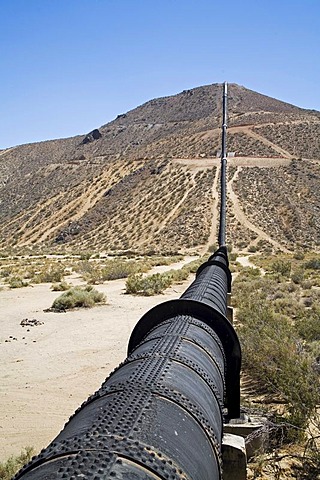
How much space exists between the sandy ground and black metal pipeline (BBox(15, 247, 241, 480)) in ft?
14.5

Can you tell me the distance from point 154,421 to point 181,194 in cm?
6360

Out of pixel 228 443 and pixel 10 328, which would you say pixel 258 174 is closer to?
pixel 10 328

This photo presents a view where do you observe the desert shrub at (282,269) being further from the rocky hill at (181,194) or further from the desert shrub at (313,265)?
the rocky hill at (181,194)

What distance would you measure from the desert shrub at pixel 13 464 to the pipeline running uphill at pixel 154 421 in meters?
3.11

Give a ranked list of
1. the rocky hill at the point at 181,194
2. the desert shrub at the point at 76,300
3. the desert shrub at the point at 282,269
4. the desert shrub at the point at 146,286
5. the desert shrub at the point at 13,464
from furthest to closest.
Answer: the rocky hill at the point at 181,194 → the desert shrub at the point at 282,269 → the desert shrub at the point at 146,286 → the desert shrub at the point at 76,300 → the desert shrub at the point at 13,464

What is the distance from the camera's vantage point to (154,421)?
254 cm

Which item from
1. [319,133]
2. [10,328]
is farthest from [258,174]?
[10,328]

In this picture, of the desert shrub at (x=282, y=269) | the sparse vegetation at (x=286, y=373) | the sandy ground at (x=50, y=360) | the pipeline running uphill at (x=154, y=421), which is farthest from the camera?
the desert shrub at (x=282, y=269)

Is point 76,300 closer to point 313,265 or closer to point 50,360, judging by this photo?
point 50,360

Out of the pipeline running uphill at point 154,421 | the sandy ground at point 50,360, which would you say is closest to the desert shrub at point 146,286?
the sandy ground at point 50,360

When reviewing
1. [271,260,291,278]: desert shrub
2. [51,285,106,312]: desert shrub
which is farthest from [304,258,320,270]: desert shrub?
[51,285,106,312]: desert shrub

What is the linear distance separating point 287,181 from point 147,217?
17975 millimetres

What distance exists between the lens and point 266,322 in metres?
13.2

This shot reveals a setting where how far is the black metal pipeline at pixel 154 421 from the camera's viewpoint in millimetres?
2086
